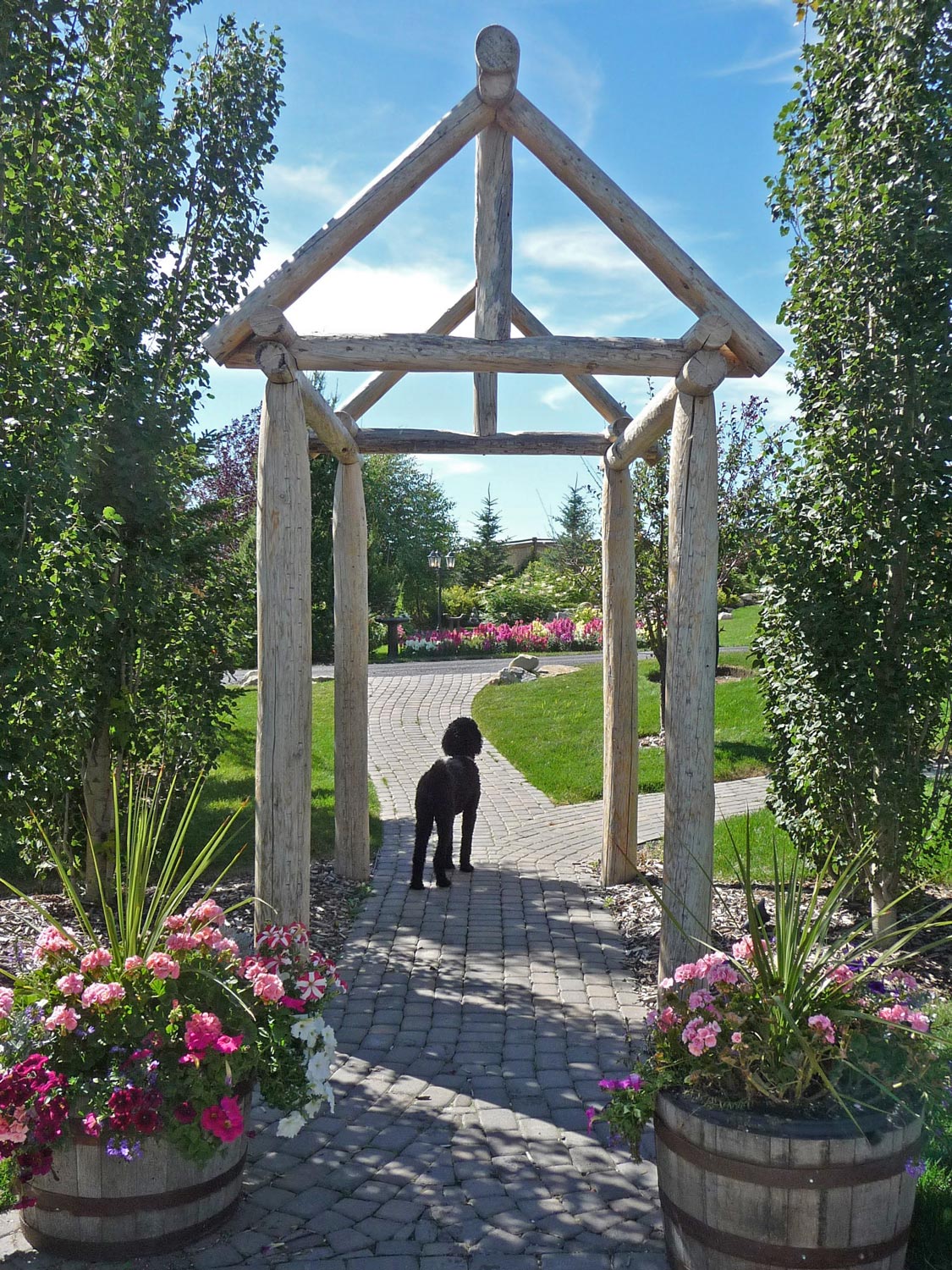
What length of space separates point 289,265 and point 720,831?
19.0 feet

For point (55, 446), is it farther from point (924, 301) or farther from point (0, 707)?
point (924, 301)

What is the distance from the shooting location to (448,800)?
273 inches

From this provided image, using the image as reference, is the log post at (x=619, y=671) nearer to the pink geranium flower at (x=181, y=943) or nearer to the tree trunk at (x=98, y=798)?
the tree trunk at (x=98, y=798)

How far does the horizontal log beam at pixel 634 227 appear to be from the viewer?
183 inches

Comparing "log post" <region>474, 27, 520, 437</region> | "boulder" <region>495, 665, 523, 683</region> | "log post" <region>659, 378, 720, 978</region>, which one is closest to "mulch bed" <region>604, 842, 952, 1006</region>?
"log post" <region>659, 378, 720, 978</region>

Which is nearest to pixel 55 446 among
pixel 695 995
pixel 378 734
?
pixel 695 995

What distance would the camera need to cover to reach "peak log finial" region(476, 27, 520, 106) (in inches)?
184

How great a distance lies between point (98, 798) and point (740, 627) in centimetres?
1872

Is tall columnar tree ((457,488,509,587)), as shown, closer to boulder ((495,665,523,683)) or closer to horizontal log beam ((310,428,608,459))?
boulder ((495,665,523,683))

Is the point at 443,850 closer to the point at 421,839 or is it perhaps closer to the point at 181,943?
the point at 421,839

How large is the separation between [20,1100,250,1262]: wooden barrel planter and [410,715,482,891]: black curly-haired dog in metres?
3.79

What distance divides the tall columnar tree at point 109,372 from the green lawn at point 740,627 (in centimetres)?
1432

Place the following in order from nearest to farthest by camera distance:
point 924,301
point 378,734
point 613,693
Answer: point 924,301 → point 613,693 → point 378,734

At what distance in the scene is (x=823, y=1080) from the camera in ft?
9.12
